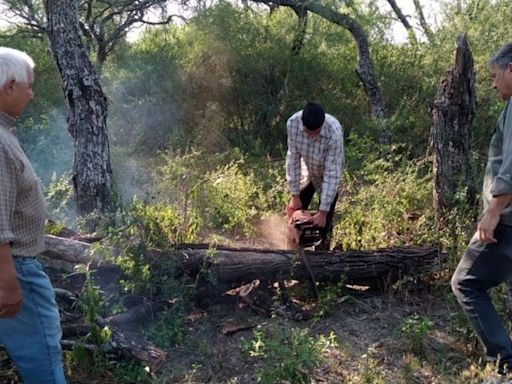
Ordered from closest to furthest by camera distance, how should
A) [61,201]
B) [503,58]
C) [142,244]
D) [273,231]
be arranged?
1. [503,58]
2. [142,244]
3. [273,231]
4. [61,201]

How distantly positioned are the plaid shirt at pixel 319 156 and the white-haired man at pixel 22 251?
100 inches

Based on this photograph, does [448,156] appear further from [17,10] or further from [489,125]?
[17,10]

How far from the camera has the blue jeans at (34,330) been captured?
251 centimetres

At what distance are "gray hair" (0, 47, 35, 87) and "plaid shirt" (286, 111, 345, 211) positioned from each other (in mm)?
2637

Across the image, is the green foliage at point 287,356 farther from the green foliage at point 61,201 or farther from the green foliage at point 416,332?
the green foliage at point 61,201

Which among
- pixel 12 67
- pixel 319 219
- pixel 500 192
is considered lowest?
pixel 319 219

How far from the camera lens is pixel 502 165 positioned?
3014mm

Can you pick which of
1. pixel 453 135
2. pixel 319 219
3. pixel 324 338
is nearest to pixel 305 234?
pixel 319 219

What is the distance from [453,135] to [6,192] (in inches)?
168

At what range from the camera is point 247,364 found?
148 inches

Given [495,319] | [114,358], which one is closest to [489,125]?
[495,319]

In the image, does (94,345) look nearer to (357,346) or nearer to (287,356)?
Result: (287,356)

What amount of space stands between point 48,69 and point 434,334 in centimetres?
1065

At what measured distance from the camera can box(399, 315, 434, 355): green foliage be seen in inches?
151
